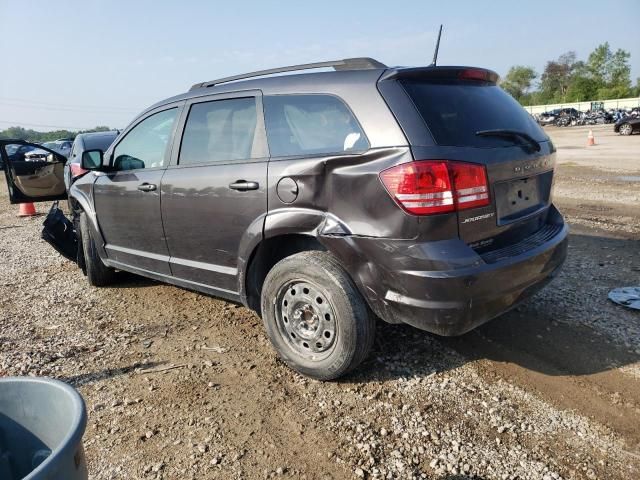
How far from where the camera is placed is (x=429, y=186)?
253 cm

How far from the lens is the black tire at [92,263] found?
5012mm

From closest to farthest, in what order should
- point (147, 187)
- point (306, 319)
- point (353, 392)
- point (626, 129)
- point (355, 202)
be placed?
point (355, 202) → point (353, 392) → point (306, 319) → point (147, 187) → point (626, 129)

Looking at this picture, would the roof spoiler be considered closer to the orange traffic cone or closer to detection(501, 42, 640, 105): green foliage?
the orange traffic cone

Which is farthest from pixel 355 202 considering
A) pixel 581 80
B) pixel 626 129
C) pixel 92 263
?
pixel 581 80

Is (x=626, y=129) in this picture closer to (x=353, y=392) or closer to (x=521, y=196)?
(x=521, y=196)

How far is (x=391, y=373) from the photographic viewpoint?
125 inches

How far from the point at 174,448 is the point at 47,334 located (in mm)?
2147

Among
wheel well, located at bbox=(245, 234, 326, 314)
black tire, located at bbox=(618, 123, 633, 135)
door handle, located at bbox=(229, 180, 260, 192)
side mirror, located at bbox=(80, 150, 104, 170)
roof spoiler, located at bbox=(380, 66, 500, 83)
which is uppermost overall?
roof spoiler, located at bbox=(380, 66, 500, 83)

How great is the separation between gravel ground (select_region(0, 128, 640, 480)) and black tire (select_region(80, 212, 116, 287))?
479 mm

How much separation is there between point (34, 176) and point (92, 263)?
160 inches

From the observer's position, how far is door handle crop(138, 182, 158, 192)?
3.95 m

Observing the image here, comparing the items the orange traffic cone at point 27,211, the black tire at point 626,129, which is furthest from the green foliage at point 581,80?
the orange traffic cone at point 27,211

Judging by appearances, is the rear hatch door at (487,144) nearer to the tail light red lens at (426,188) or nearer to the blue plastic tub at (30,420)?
the tail light red lens at (426,188)

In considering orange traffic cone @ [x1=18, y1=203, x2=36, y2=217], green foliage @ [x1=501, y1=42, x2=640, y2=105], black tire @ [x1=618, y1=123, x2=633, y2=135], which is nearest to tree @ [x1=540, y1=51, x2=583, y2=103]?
green foliage @ [x1=501, y1=42, x2=640, y2=105]
